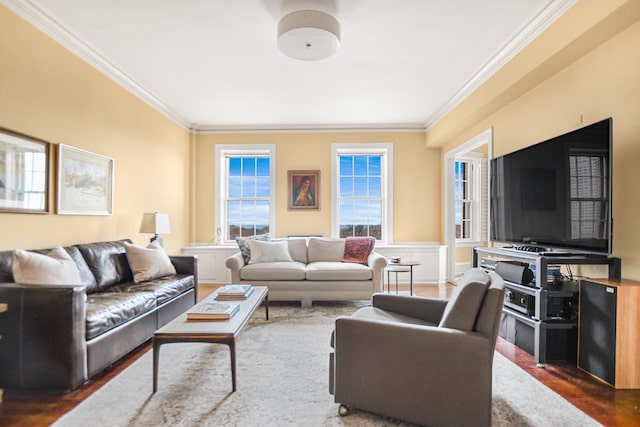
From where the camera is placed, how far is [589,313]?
7.58ft

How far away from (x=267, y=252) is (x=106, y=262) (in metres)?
1.93

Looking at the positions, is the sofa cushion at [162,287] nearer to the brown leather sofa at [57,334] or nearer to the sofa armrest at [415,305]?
the brown leather sofa at [57,334]

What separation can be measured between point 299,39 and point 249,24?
0.48 metres

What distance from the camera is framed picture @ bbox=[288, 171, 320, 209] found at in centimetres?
584

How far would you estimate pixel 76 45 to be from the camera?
121 inches

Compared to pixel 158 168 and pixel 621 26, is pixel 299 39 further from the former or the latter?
pixel 158 168

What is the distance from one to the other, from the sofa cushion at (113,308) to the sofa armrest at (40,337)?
152mm

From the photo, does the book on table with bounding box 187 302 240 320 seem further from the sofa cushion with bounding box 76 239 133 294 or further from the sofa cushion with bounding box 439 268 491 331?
the sofa cushion with bounding box 439 268 491 331

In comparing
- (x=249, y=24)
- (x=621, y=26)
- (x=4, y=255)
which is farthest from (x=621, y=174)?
(x=4, y=255)

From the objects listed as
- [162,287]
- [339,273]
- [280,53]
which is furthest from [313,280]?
[280,53]

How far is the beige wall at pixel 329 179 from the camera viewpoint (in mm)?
5855

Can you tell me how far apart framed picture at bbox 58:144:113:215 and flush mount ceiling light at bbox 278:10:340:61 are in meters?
2.22

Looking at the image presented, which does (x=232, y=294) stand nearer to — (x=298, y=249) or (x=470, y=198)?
(x=298, y=249)

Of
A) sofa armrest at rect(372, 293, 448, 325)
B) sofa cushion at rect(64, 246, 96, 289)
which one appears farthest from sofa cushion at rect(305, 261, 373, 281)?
sofa cushion at rect(64, 246, 96, 289)
